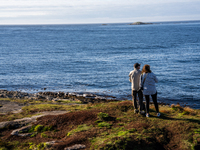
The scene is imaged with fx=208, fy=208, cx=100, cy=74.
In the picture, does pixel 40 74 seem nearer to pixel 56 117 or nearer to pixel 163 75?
pixel 163 75

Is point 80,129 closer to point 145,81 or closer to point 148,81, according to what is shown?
point 145,81

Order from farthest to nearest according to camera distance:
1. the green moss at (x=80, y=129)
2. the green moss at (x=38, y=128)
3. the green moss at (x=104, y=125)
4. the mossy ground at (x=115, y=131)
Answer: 1. the green moss at (x=38, y=128)
2. the green moss at (x=104, y=125)
3. the green moss at (x=80, y=129)
4. the mossy ground at (x=115, y=131)

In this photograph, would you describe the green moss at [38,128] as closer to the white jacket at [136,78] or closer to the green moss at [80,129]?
the green moss at [80,129]

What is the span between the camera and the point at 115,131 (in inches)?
365

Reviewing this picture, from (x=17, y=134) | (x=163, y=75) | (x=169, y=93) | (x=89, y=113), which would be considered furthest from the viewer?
(x=163, y=75)

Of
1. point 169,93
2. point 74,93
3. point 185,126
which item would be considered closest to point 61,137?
point 185,126

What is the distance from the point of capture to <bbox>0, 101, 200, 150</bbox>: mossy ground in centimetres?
823

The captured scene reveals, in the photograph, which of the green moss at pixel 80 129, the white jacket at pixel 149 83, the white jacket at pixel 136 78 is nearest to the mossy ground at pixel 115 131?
the green moss at pixel 80 129

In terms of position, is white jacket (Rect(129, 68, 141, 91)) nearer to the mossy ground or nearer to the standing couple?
the standing couple

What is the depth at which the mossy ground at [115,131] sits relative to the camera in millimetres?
8227

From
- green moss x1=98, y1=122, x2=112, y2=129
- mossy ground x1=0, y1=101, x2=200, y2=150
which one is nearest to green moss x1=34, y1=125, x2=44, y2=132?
mossy ground x1=0, y1=101, x2=200, y2=150

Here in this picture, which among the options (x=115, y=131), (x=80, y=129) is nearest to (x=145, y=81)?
(x=115, y=131)

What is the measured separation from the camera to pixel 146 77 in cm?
1035

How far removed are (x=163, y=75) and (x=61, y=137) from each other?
28239mm
